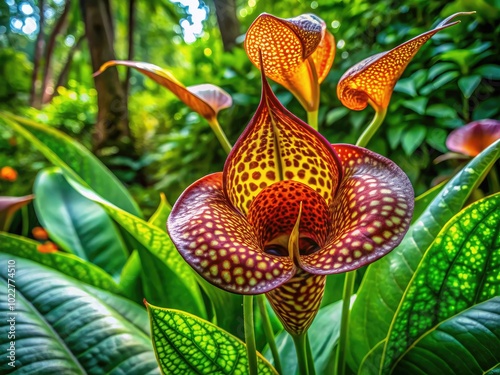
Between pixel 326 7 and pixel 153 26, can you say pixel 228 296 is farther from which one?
pixel 153 26

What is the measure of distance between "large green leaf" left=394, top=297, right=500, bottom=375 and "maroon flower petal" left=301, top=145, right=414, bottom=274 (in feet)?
0.44

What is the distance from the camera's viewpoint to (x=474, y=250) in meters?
0.32

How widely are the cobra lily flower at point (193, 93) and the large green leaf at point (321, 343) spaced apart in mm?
219

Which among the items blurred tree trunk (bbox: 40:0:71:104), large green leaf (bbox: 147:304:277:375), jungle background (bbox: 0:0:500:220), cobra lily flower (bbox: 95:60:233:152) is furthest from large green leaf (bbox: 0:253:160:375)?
blurred tree trunk (bbox: 40:0:71:104)

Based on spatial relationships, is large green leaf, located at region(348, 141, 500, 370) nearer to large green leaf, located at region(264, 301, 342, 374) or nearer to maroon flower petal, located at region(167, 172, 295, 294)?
large green leaf, located at region(264, 301, 342, 374)

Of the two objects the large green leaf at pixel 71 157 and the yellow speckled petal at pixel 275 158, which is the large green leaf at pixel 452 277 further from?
the large green leaf at pixel 71 157

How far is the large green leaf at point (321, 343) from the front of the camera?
42cm

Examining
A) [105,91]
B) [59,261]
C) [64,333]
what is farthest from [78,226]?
[105,91]

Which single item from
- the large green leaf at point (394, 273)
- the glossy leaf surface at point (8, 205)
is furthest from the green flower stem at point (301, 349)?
the glossy leaf surface at point (8, 205)

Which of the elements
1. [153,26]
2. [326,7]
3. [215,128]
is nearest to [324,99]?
[326,7]

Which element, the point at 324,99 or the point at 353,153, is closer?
the point at 353,153

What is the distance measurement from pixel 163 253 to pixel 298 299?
0.22 metres

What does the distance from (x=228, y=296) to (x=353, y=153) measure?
23 cm

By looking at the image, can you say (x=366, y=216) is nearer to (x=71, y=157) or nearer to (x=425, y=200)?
(x=425, y=200)
